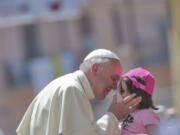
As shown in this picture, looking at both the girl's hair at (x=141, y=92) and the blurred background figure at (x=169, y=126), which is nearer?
the girl's hair at (x=141, y=92)

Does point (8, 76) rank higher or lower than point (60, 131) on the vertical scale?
lower

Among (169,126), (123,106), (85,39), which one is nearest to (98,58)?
(123,106)

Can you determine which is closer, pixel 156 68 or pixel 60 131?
pixel 60 131

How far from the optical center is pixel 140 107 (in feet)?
16.0

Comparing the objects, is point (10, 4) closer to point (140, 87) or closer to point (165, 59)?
point (140, 87)

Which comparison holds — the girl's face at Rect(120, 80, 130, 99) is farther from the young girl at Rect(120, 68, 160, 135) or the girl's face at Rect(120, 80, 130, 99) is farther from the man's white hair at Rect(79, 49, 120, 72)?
the man's white hair at Rect(79, 49, 120, 72)

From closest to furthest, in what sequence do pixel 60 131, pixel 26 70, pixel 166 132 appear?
pixel 60 131 → pixel 166 132 → pixel 26 70

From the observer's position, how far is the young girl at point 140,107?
15.7 ft

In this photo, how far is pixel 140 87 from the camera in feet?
15.8

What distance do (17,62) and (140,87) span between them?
2620 centimetres

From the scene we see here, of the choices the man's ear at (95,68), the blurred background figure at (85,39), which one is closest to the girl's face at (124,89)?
the man's ear at (95,68)

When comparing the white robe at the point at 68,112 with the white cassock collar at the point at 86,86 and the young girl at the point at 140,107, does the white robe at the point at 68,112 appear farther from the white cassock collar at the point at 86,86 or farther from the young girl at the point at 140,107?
the young girl at the point at 140,107

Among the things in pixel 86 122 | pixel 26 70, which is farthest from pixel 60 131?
pixel 26 70

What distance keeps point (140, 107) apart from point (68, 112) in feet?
1.68
